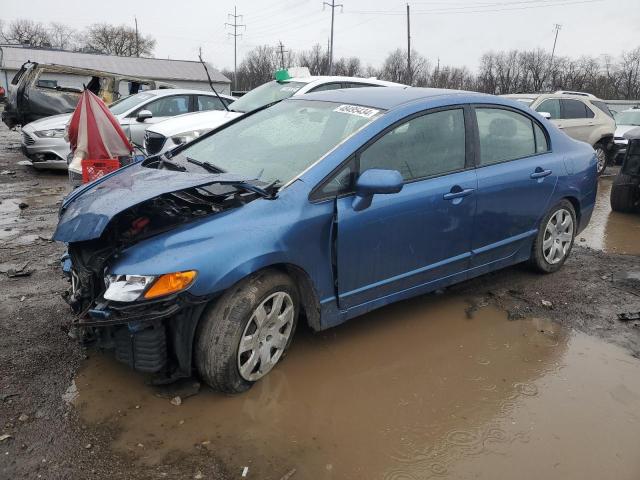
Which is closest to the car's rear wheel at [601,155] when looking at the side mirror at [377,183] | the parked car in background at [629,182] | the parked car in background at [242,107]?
the parked car in background at [629,182]

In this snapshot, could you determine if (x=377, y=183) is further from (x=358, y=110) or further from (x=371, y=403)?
(x=371, y=403)

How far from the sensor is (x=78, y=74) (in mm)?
11156

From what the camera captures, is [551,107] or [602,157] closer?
[551,107]

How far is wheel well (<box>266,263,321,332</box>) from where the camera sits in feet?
9.72

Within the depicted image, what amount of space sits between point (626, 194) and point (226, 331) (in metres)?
7.11

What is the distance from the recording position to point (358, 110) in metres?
3.54

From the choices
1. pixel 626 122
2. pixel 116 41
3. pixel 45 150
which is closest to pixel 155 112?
pixel 45 150

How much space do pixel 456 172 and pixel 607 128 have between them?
9488 millimetres

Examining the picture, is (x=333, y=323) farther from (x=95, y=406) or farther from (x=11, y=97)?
(x=11, y=97)

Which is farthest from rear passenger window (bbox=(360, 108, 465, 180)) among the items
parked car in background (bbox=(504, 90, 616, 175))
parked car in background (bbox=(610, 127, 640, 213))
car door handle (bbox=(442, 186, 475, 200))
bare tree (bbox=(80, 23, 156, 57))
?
bare tree (bbox=(80, 23, 156, 57))

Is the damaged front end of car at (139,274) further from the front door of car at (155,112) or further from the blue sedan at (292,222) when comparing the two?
the front door of car at (155,112)

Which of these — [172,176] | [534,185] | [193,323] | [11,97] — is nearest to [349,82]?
[534,185]

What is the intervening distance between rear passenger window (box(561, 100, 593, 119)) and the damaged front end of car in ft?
31.9

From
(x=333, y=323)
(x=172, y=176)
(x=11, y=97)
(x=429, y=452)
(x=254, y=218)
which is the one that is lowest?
(x=429, y=452)
